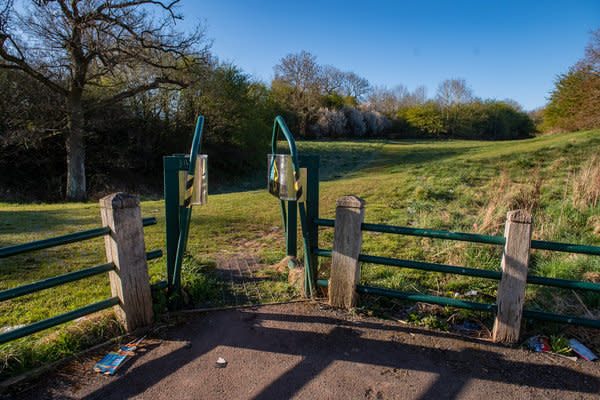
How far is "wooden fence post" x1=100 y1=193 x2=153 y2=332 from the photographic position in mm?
2834

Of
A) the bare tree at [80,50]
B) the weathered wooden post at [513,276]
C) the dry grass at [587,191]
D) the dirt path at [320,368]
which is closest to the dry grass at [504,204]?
the dry grass at [587,191]

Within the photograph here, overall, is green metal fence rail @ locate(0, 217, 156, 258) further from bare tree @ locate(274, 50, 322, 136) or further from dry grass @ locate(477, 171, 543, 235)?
bare tree @ locate(274, 50, 322, 136)

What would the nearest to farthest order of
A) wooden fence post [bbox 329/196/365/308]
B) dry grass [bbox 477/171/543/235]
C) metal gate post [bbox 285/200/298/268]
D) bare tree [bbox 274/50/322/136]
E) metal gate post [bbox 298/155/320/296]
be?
wooden fence post [bbox 329/196/365/308], metal gate post [bbox 298/155/320/296], metal gate post [bbox 285/200/298/268], dry grass [bbox 477/171/543/235], bare tree [bbox 274/50/322/136]

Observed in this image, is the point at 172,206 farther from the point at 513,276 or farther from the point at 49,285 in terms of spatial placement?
the point at 513,276

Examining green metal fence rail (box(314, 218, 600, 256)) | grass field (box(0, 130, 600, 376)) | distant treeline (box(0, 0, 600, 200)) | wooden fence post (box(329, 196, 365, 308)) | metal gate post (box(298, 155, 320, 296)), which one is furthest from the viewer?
distant treeline (box(0, 0, 600, 200))

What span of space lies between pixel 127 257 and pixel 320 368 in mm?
1797

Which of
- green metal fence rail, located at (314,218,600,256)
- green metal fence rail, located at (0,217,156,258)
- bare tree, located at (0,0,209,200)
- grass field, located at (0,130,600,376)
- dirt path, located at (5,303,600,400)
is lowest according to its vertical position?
dirt path, located at (5,303,600,400)

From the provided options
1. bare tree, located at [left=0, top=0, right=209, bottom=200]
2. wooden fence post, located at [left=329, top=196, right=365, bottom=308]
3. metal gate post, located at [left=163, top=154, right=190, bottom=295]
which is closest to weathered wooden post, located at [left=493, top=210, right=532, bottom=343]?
wooden fence post, located at [left=329, top=196, right=365, bottom=308]

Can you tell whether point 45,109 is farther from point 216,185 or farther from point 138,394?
point 138,394

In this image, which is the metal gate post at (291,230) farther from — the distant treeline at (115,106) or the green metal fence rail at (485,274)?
the distant treeline at (115,106)

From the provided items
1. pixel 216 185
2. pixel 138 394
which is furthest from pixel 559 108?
pixel 138 394

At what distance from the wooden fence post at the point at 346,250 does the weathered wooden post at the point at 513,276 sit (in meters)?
1.23

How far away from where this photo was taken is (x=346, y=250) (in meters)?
3.39

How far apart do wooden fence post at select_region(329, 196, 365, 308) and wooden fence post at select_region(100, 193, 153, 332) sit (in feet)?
5.68
